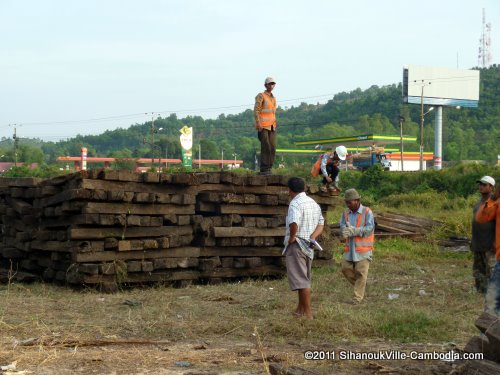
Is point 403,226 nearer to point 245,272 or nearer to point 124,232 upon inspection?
point 245,272

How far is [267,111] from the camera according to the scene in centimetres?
1279

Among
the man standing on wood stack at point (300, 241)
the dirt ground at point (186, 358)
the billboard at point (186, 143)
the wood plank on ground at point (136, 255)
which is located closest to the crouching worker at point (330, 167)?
the wood plank on ground at point (136, 255)

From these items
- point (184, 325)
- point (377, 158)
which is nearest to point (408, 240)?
point (184, 325)

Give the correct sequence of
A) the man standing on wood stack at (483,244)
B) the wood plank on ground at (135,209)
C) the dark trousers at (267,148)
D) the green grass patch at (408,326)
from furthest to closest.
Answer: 1. the dark trousers at (267,148)
2. the wood plank on ground at (135,209)
3. the man standing on wood stack at (483,244)
4. the green grass patch at (408,326)

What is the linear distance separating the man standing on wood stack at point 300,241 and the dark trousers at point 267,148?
15.6ft

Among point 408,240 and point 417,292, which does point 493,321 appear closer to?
point 417,292

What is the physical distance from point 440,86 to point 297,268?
6278 centimetres

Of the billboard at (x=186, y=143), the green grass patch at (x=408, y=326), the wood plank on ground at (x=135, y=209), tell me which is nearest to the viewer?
the green grass patch at (x=408, y=326)

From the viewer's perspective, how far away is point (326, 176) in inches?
527

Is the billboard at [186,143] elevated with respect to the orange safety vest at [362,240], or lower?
elevated

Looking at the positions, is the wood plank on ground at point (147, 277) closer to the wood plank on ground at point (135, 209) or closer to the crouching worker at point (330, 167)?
the wood plank on ground at point (135, 209)

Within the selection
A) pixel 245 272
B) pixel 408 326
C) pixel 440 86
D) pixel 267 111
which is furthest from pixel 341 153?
pixel 440 86

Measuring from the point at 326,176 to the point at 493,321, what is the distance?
27.1ft

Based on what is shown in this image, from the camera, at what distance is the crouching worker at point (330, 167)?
1333 centimetres
